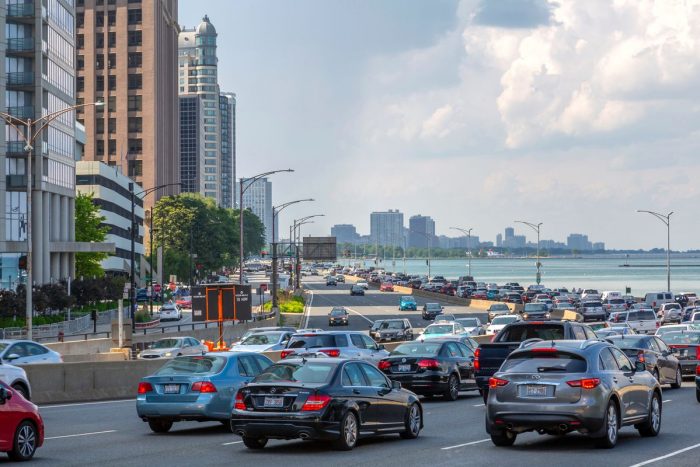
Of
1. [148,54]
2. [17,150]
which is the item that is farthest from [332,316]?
[148,54]

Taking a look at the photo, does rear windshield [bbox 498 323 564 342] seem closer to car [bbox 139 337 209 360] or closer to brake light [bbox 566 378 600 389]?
brake light [bbox 566 378 600 389]

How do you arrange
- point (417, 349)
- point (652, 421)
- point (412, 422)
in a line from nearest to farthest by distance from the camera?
point (652, 421) → point (412, 422) → point (417, 349)

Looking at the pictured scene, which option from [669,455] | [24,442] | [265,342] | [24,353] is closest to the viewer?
[24,442]

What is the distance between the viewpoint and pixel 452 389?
2956 cm

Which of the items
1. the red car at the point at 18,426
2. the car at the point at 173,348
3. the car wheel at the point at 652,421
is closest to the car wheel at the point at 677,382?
the car wheel at the point at 652,421

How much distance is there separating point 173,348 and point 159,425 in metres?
22.0

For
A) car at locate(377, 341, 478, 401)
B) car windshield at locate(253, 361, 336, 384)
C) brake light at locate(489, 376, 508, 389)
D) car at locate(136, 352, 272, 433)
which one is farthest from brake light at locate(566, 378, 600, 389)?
car at locate(377, 341, 478, 401)

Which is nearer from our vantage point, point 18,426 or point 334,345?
point 18,426

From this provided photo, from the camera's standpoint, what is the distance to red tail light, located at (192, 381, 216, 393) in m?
21.2

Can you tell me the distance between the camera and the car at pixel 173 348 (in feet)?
143

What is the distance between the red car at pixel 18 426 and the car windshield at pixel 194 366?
4497mm

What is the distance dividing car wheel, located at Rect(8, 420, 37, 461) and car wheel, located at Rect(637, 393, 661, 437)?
31.5 feet

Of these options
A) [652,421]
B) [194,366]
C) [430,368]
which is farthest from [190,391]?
[430,368]

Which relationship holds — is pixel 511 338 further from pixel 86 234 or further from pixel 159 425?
pixel 86 234
